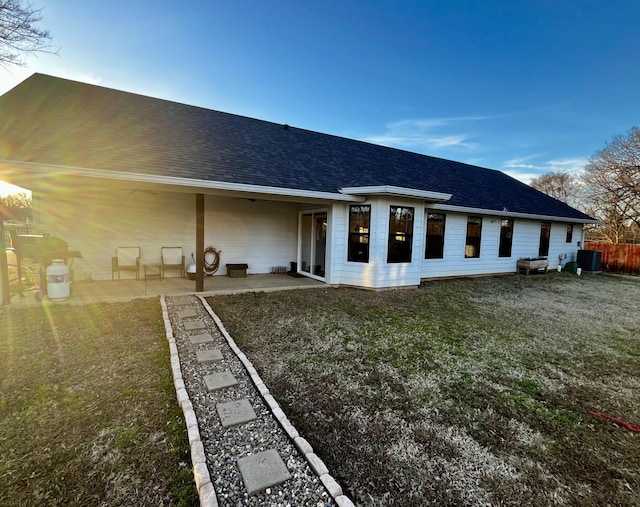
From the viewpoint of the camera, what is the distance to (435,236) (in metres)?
9.59

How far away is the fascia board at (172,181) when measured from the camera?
4.57 m

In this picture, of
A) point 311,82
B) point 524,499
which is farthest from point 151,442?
point 311,82

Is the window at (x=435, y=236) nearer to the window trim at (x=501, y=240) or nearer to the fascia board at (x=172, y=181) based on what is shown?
the fascia board at (x=172, y=181)

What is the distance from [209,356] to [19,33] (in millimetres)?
8757

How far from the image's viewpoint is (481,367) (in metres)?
3.72

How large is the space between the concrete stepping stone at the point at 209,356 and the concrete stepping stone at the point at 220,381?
1.09 ft

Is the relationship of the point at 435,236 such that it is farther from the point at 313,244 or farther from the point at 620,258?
the point at 620,258

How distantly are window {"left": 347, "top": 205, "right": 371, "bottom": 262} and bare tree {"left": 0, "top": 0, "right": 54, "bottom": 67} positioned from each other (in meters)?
8.22

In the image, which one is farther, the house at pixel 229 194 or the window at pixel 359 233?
the window at pixel 359 233

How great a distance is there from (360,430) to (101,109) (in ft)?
30.4

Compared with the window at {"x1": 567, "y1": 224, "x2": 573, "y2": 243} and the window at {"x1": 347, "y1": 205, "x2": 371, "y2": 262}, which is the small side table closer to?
the window at {"x1": 347, "y1": 205, "x2": 371, "y2": 262}

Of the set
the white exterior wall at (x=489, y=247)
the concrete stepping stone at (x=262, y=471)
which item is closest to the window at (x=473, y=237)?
the white exterior wall at (x=489, y=247)

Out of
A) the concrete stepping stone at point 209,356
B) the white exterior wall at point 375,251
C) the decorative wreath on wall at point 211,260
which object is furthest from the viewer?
the decorative wreath on wall at point 211,260

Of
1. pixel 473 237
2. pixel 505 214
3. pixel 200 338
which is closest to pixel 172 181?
pixel 200 338
